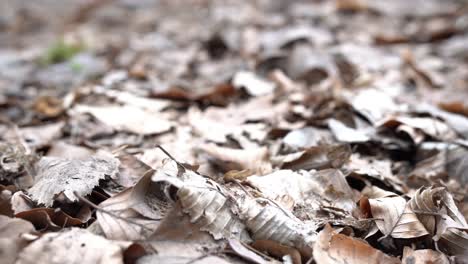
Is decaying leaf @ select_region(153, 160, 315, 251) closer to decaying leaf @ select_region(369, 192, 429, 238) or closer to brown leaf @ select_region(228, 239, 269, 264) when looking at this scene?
brown leaf @ select_region(228, 239, 269, 264)

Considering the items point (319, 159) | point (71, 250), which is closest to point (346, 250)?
point (319, 159)

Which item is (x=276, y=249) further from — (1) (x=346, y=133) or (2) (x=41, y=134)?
(2) (x=41, y=134)

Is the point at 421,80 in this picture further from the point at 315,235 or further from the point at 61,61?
the point at 61,61

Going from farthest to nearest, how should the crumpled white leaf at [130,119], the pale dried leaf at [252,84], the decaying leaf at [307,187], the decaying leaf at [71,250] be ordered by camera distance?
the pale dried leaf at [252,84] < the crumpled white leaf at [130,119] < the decaying leaf at [307,187] < the decaying leaf at [71,250]

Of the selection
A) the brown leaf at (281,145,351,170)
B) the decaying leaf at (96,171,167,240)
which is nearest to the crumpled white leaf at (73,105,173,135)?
the brown leaf at (281,145,351,170)

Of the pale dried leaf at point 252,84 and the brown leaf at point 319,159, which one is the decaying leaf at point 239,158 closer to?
the brown leaf at point 319,159

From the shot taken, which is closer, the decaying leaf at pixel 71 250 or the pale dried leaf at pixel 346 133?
the decaying leaf at pixel 71 250

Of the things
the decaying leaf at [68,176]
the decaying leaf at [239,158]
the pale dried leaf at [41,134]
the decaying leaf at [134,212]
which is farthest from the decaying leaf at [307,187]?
the pale dried leaf at [41,134]

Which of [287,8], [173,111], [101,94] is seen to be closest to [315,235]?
[173,111]
